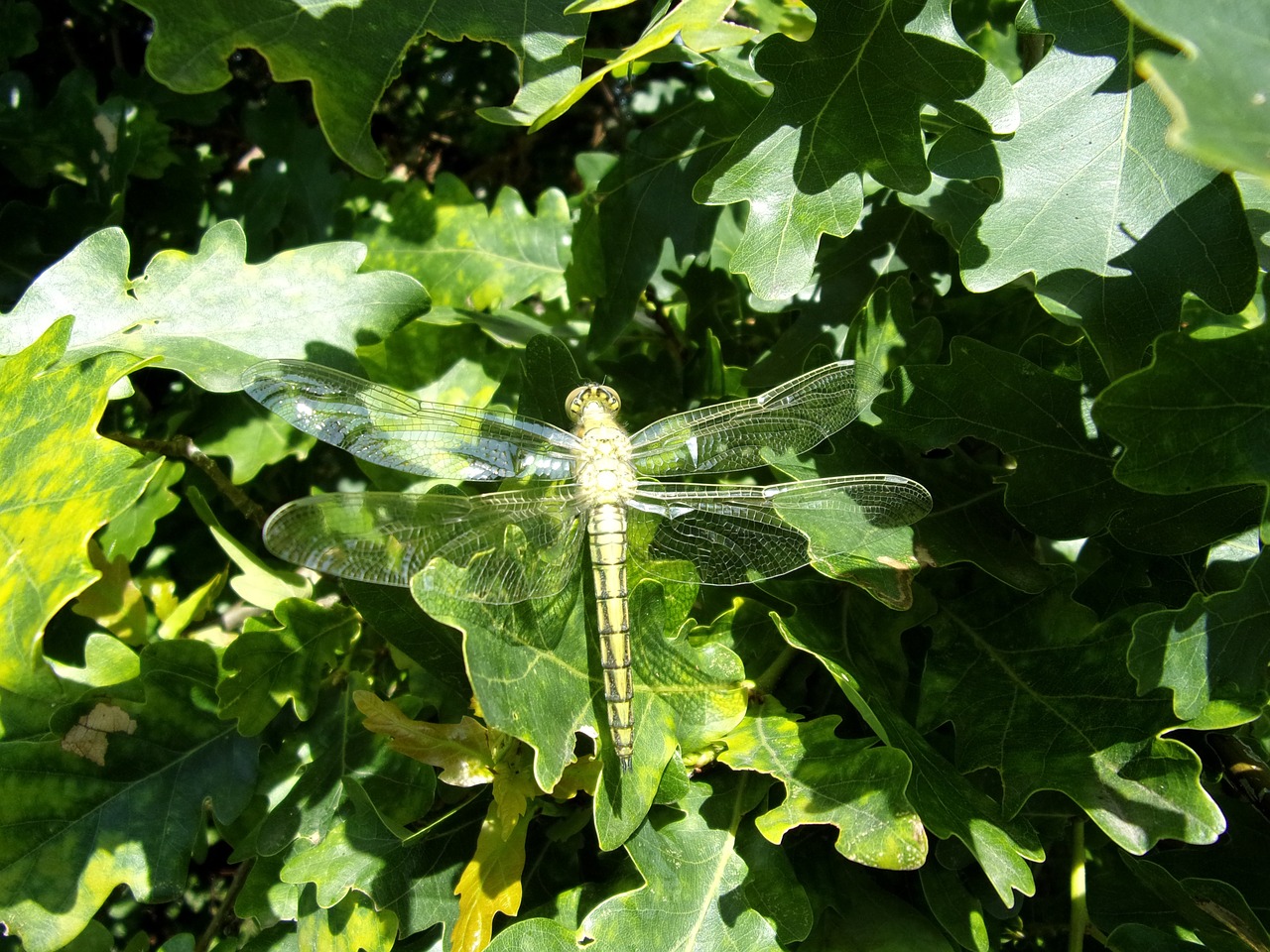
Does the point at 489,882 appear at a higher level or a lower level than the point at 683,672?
lower

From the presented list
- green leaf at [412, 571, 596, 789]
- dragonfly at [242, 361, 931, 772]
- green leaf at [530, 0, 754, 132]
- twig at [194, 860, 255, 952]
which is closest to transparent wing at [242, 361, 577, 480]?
dragonfly at [242, 361, 931, 772]

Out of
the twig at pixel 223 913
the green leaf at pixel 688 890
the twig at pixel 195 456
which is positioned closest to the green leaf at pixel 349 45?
the twig at pixel 195 456

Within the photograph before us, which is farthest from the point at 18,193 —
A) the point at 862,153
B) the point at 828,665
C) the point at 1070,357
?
the point at 1070,357

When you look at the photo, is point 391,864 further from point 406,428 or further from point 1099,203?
point 1099,203

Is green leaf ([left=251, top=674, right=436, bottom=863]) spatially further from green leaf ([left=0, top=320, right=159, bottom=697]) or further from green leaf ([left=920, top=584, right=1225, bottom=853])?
green leaf ([left=920, top=584, right=1225, bottom=853])

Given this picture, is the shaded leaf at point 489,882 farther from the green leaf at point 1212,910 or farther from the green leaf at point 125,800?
the green leaf at point 1212,910

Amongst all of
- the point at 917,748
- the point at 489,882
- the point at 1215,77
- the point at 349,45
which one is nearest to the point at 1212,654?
the point at 917,748
